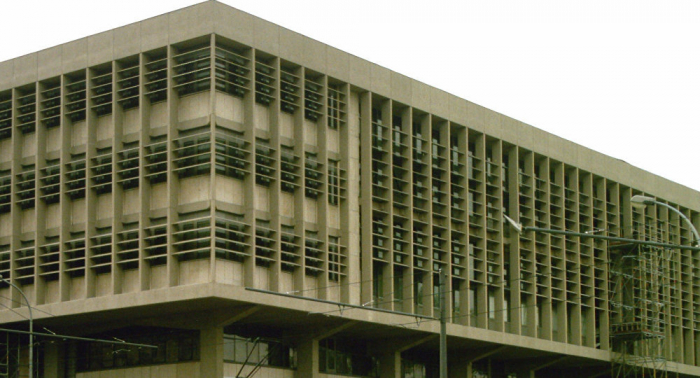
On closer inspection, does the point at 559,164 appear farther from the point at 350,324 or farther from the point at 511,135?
the point at 350,324

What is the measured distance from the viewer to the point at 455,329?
64.9 meters

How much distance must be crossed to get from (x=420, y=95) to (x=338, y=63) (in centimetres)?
683

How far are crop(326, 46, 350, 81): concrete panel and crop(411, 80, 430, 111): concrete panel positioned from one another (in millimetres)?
5413

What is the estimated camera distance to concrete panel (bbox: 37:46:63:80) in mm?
59594

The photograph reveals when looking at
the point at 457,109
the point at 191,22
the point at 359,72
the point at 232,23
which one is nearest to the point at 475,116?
the point at 457,109

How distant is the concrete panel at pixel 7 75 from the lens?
61.2 metres

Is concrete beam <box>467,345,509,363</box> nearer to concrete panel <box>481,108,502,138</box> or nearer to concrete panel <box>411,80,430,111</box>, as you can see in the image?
concrete panel <box>481,108,502,138</box>

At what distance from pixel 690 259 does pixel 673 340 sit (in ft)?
20.3

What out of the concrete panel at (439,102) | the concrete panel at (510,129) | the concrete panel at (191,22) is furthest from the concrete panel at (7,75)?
the concrete panel at (510,129)

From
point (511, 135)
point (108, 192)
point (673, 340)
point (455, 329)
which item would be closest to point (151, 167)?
point (108, 192)

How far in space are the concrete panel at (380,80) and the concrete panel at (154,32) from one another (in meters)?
11.4

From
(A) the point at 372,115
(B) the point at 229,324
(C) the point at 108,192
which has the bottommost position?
(B) the point at 229,324

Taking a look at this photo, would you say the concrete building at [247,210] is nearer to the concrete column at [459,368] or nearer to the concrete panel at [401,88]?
the concrete column at [459,368]

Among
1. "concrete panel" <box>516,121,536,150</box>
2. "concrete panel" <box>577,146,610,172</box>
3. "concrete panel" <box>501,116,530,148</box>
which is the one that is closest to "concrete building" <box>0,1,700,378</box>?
"concrete panel" <box>501,116,530,148</box>
